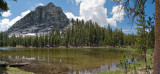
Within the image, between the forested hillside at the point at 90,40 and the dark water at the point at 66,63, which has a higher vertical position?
the forested hillside at the point at 90,40

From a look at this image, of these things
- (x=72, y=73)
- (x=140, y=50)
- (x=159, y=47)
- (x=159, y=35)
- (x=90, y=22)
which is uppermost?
(x=90, y=22)

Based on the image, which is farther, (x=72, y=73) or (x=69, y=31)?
(x=69, y=31)

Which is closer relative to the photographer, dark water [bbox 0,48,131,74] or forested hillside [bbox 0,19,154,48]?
dark water [bbox 0,48,131,74]

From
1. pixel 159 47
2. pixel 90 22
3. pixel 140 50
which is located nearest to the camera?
pixel 159 47

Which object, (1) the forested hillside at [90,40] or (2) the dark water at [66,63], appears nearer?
(2) the dark water at [66,63]

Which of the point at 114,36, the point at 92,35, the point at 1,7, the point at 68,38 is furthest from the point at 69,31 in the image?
the point at 1,7

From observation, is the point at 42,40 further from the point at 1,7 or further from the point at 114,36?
the point at 1,7

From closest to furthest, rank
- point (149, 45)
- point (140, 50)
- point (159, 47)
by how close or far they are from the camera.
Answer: point (159, 47)
point (149, 45)
point (140, 50)

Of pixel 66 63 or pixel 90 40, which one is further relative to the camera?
pixel 90 40

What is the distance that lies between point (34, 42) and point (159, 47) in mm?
144089

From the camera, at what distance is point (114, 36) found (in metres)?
114

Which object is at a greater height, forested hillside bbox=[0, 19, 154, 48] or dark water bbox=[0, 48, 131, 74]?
forested hillside bbox=[0, 19, 154, 48]

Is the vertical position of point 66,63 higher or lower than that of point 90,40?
lower

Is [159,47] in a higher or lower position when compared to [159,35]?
lower
